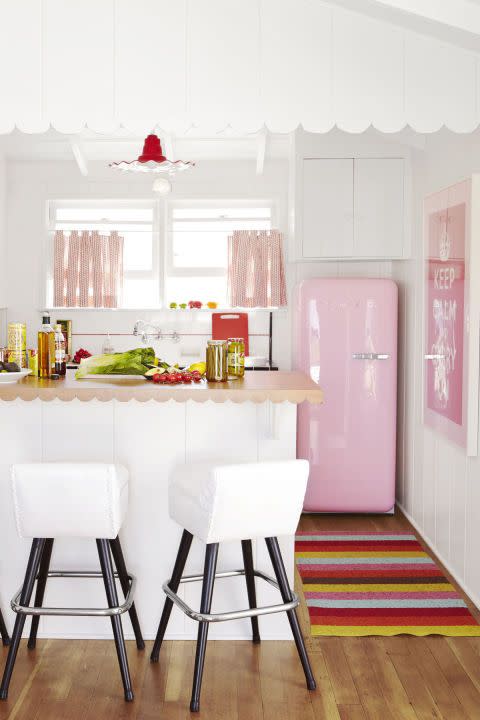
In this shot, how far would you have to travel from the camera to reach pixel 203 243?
6.24m

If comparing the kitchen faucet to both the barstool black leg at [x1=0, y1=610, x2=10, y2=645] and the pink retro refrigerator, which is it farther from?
the barstool black leg at [x1=0, y1=610, x2=10, y2=645]

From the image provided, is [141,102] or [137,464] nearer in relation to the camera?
[141,102]

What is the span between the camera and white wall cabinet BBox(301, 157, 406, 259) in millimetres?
4984

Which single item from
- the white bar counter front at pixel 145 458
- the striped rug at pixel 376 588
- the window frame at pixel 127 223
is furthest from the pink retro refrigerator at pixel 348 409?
the white bar counter front at pixel 145 458

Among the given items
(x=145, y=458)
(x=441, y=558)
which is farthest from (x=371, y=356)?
(x=145, y=458)

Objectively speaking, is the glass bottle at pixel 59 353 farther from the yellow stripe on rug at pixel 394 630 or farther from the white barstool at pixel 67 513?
the yellow stripe on rug at pixel 394 630

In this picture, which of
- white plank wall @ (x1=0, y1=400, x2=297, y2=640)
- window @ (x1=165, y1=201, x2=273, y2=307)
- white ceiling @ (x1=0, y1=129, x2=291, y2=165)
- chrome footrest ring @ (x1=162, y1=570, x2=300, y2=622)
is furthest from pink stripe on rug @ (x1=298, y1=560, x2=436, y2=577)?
white ceiling @ (x1=0, y1=129, x2=291, y2=165)

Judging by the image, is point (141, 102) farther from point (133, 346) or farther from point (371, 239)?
point (133, 346)

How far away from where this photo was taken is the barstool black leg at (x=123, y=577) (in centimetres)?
279

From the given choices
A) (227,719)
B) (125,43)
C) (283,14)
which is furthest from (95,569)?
(283,14)

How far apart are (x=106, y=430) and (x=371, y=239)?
2660 mm

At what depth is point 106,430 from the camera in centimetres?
300

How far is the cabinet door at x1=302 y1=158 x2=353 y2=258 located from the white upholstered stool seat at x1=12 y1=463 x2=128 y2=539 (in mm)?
2901

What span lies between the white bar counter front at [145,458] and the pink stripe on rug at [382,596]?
55cm
